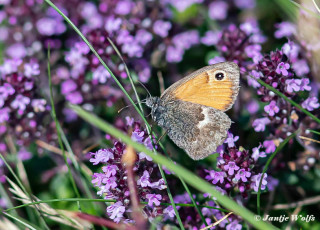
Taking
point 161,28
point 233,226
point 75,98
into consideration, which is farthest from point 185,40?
point 233,226

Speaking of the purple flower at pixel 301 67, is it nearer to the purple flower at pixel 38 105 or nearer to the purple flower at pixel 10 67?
the purple flower at pixel 38 105

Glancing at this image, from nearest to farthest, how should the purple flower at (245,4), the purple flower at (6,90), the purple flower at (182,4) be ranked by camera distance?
the purple flower at (6,90), the purple flower at (182,4), the purple flower at (245,4)

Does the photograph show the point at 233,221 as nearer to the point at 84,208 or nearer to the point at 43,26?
the point at 84,208

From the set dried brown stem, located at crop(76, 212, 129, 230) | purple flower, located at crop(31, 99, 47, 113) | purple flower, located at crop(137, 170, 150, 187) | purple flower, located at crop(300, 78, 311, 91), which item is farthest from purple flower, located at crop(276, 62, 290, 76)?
purple flower, located at crop(31, 99, 47, 113)

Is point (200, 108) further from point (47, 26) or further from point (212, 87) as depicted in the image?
point (47, 26)

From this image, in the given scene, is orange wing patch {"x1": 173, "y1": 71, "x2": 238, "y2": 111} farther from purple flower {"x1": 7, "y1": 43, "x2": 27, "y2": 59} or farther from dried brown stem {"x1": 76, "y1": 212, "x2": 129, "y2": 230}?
purple flower {"x1": 7, "y1": 43, "x2": 27, "y2": 59}

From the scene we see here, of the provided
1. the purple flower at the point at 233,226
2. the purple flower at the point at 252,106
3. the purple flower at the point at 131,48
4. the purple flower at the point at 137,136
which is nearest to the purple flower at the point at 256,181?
the purple flower at the point at 233,226

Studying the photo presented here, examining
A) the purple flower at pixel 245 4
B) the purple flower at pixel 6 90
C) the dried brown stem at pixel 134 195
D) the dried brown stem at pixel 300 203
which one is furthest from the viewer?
the purple flower at pixel 245 4
